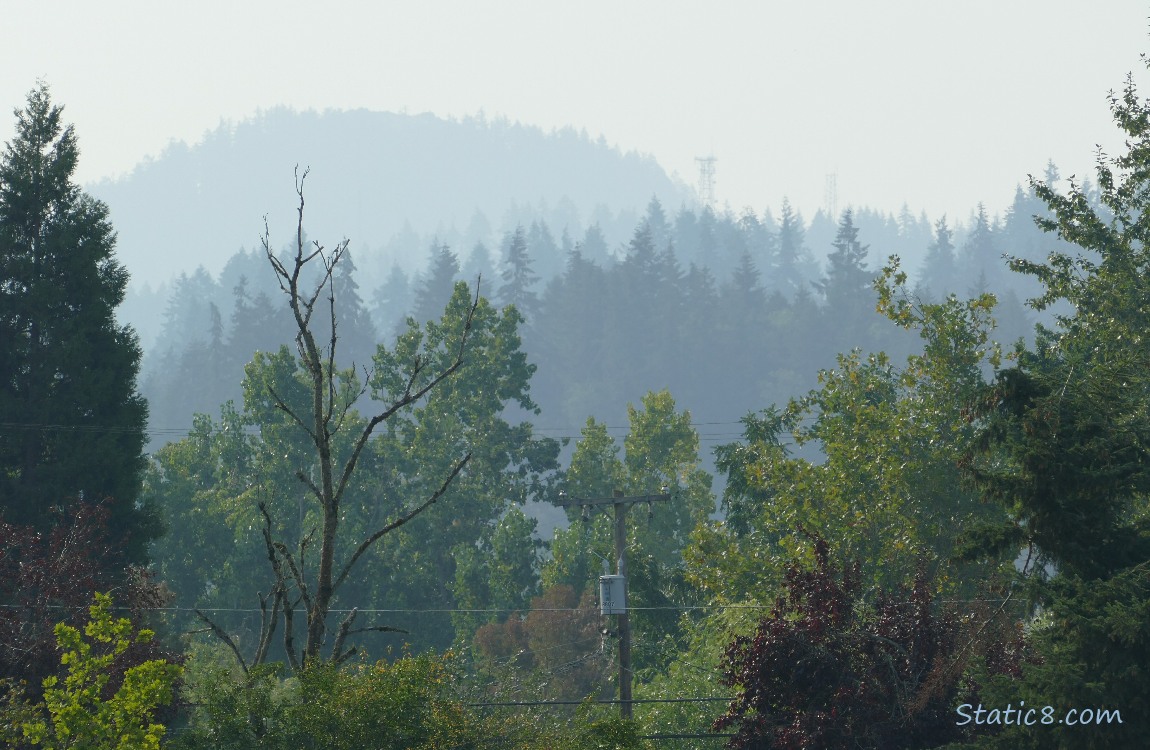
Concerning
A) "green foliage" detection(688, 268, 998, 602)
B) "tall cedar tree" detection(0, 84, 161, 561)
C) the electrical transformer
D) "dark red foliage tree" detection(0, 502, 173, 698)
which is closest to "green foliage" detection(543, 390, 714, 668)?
"green foliage" detection(688, 268, 998, 602)

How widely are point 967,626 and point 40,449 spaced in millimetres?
20165

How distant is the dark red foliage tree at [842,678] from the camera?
18.6 meters

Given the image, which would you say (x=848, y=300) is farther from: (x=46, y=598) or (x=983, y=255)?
(x=46, y=598)

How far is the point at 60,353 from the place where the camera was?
31578mm

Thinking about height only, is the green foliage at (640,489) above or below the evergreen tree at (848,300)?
below


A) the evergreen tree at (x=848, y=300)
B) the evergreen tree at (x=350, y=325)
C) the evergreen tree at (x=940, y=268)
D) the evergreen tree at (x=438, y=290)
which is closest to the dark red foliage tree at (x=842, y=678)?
the evergreen tree at (x=350, y=325)

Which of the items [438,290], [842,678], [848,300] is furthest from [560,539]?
[848,300]

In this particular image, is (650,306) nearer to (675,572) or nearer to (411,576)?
(411,576)

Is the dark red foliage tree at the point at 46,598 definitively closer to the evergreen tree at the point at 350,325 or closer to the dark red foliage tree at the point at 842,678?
the dark red foliage tree at the point at 842,678

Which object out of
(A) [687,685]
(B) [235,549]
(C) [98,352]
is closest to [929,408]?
(A) [687,685]

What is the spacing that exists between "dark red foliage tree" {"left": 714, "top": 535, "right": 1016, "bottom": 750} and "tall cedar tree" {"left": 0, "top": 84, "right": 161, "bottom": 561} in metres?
15.6

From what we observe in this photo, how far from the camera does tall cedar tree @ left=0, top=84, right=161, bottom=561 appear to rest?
3058 cm

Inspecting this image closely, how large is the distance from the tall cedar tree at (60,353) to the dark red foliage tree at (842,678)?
15646 mm

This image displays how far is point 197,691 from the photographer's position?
14766mm
